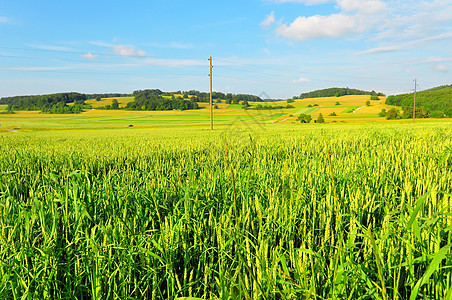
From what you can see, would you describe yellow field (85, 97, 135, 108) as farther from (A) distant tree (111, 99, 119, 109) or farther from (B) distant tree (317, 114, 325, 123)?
(B) distant tree (317, 114, 325, 123)

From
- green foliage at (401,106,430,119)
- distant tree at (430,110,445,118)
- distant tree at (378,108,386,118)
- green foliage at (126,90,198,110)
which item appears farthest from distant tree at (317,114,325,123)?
distant tree at (430,110,445,118)

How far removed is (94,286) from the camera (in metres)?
1.24

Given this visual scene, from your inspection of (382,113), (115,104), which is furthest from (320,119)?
(115,104)

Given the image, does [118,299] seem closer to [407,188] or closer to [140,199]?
[140,199]

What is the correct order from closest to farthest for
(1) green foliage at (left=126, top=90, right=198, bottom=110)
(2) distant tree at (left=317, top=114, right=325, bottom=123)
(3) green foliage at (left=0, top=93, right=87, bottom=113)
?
1. (2) distant tree at (left=317, top=114, right=325, bottom=123)
2. (1) green foliage at (left=126, top=90, right=198, bottom=110)
3. (3) green foliage at (left=0, top=93, right=87, bottom=113)

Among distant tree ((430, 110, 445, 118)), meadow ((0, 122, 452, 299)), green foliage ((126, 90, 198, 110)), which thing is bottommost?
meadow ((0, 122, 452, 299))

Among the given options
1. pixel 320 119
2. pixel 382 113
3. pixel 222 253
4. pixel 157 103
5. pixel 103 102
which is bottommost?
pixel 222 253

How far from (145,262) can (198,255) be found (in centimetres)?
30

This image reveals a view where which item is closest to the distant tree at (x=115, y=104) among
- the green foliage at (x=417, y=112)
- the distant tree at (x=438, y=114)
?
the green foliage at (x=417, y=112)

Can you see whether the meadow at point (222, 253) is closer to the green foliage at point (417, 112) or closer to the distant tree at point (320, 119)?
the distant tree at point (320, 119)

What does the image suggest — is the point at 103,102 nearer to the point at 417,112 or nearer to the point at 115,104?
the point at 115,104

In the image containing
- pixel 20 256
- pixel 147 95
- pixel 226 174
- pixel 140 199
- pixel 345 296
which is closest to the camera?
pixel 345 296

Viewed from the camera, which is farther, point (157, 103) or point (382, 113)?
point (157, 103)

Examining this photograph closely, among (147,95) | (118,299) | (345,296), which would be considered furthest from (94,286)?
(147,95)
